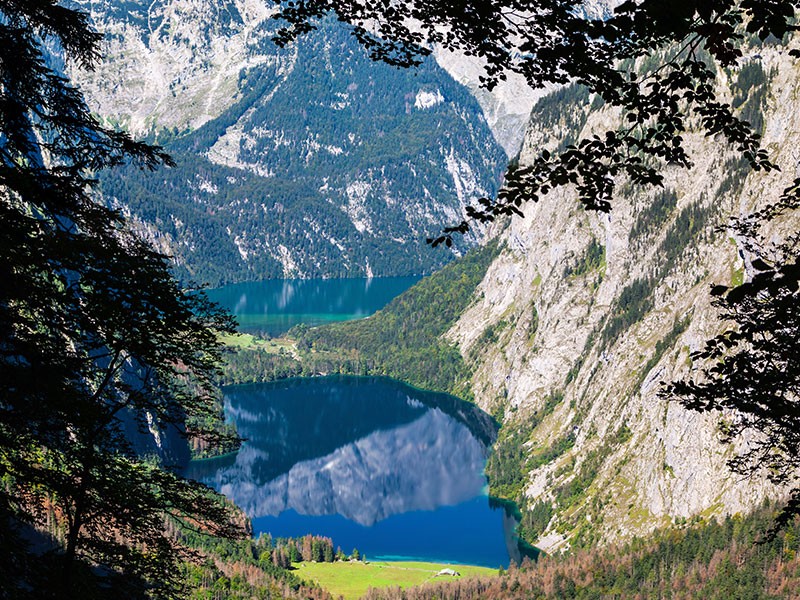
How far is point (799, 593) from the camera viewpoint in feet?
337

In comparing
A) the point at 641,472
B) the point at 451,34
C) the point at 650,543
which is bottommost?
the point at 451,34

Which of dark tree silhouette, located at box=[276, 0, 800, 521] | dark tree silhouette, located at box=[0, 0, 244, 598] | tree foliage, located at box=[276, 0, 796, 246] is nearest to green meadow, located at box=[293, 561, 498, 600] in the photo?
dark tree silhouette, located at box=[0, 0, 244, 598]

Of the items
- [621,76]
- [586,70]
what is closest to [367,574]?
[621,76]

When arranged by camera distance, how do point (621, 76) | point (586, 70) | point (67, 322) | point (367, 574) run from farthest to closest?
point (367, 574) → point (67, 322) → point (621, 76) → point (586, 70)

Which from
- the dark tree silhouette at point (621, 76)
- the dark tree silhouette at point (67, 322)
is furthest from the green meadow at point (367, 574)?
the dark tree silhouette at point (621, 76)

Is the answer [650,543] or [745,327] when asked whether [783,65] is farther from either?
[745,327]

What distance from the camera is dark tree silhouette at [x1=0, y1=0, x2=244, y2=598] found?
21547 millimetres

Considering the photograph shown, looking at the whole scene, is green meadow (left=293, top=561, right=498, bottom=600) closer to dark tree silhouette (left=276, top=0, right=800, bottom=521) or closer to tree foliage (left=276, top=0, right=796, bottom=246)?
dark tree silhouette (left=276, top=0, right=800, bottom=521)

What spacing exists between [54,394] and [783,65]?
638 ft

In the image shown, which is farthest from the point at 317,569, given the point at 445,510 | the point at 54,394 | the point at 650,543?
the point at 54,394

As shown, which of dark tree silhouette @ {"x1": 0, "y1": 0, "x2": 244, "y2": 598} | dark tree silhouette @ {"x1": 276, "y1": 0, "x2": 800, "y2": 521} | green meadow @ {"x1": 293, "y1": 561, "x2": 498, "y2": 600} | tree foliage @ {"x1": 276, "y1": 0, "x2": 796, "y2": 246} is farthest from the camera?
green meadow @ {"x1": 293, "y1": 561, "x2": 498, "y2": 600}

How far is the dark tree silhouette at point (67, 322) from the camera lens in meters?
21.5

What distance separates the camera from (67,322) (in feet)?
81.3

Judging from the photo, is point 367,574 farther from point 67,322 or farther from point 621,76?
point 621,76
